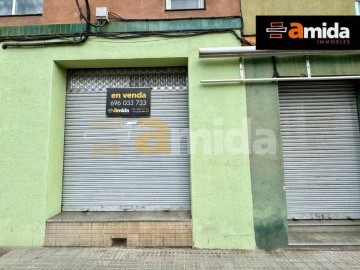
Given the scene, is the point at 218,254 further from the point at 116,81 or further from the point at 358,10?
the point at 358,10

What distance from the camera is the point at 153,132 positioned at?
5.62 metres

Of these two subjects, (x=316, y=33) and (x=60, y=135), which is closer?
(x=316, y=33)

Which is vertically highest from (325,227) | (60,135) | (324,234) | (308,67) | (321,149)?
(308,67)

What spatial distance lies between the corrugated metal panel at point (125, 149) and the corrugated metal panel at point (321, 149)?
90.1 inches

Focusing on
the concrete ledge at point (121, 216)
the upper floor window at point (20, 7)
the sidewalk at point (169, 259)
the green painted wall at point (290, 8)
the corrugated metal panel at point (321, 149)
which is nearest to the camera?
the sidewalk at point (169, 259)

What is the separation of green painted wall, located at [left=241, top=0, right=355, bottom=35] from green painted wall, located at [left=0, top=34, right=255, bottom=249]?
22.8 inches

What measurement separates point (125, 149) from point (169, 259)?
2431 millimetres

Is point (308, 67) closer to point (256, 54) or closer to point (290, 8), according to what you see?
point (256, 54)

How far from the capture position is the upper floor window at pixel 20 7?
5602 mm

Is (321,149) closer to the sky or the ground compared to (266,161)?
closer to the sky

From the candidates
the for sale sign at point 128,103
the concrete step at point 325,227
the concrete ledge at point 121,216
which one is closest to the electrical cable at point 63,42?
the for sale sign at point 128,103

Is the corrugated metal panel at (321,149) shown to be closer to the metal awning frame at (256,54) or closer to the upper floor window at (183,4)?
the metal awning frame at (256,54)

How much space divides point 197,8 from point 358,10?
3.33 metres

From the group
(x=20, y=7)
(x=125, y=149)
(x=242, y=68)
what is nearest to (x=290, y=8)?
(x=242, y=68)
